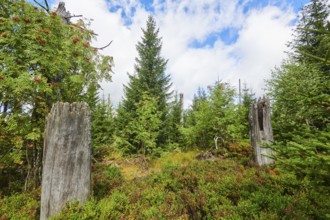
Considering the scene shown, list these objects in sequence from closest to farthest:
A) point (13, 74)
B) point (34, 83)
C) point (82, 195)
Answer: point (82, 195), point (34, 83), point (13, 74)

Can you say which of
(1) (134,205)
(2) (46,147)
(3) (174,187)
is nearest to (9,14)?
(2) (46,147)

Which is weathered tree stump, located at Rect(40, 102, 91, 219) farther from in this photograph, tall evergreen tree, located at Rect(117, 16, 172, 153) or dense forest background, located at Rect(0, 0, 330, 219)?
tall evergreen tree, located at Rect(117, 16, 172, 153)

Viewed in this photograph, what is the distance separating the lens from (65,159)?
3.13 meters

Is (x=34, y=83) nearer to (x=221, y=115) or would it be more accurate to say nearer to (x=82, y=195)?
(x=82, y=195)

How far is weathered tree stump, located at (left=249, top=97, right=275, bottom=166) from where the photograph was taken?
6.18 m

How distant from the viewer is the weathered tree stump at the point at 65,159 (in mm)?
3041

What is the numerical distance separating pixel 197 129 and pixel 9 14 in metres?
9.29

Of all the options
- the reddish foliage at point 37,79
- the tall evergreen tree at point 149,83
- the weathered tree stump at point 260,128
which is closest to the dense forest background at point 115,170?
the reddish foliage at point 37,79

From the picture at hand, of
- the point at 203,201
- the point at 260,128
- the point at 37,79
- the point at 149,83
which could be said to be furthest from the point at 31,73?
the point at 149,83

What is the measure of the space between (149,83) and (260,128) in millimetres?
9165

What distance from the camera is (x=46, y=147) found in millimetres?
3189

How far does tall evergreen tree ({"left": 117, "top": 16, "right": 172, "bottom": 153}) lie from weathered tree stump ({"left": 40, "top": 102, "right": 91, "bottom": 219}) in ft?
28.2

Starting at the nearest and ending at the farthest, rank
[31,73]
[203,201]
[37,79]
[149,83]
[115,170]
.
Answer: [203,201] < [37,79] < [31,73] < [115,170] < [149,83]

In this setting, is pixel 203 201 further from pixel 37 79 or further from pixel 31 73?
pixel 31 73
